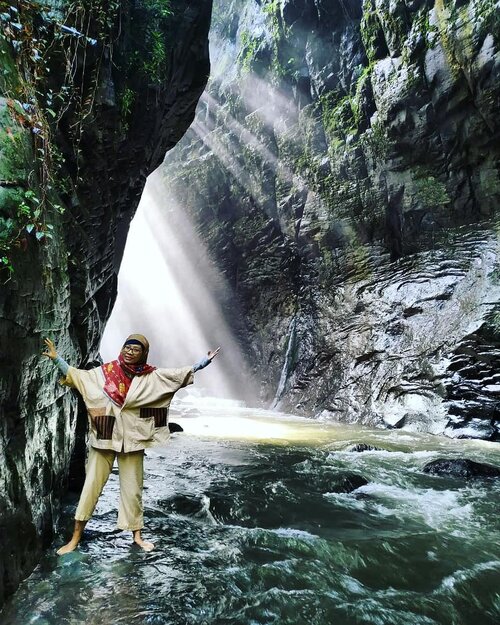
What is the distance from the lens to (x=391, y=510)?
16.5ft

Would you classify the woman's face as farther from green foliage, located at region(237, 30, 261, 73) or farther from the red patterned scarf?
green foliage, located at region(237, 30, 261, 73)

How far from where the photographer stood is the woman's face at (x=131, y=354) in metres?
3.58

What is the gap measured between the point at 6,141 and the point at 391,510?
208 inches

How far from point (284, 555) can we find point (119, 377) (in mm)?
2084

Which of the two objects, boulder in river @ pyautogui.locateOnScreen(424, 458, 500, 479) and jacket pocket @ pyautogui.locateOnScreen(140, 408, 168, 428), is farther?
boulder in river @ pyautogui.locateOnScreen(424, 458, 500, 479)

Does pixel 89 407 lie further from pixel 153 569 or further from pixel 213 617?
pixel 213 617

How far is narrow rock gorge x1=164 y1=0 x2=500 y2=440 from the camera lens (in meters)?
12.2

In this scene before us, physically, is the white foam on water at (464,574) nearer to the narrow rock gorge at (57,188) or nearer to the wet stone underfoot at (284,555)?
the wet stone underfoot at (284,555)

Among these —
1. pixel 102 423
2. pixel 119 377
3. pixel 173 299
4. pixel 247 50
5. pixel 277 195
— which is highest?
pixel 247 50

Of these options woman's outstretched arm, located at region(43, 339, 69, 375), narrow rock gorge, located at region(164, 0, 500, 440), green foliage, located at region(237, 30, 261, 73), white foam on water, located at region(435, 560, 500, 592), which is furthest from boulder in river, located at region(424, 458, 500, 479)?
green foliage, located at region(237, 30, 261, 73)

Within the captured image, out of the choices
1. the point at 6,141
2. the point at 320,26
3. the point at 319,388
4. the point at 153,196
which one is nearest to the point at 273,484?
the point at 6,141

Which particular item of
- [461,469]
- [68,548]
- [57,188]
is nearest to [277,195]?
[461,469]

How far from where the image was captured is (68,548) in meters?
3.45

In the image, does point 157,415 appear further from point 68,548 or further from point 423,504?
point 423,504
